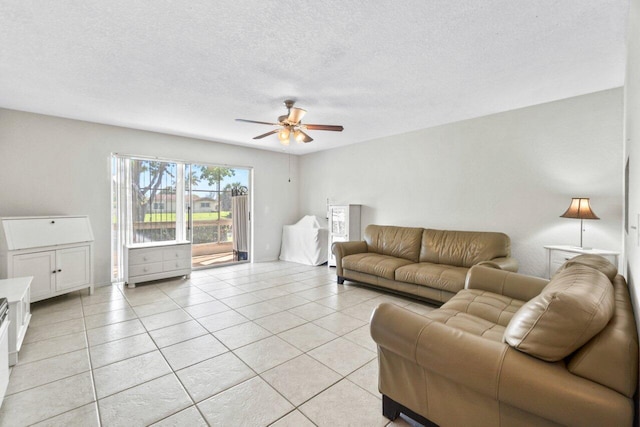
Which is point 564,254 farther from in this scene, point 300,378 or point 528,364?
point 300,378

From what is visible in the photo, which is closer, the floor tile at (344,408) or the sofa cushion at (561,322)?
the sofa cushion at (561,322)

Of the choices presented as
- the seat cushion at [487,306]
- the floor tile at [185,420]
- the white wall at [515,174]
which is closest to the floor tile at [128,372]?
the floor tile at [185,420]

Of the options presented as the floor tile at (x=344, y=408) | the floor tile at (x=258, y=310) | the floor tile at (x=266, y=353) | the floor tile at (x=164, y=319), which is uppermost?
the floor tile at (x=258, y=310)

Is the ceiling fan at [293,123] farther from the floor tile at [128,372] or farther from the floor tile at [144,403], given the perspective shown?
the floor tile at [144,403]

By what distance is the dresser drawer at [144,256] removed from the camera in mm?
4398

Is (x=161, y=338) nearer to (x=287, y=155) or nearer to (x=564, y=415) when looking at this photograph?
(x=564, y=415)

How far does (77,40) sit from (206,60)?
3.06 ft

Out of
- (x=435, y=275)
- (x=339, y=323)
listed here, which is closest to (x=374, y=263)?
(x=435, y=275)

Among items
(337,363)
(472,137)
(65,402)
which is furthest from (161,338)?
(472,137)

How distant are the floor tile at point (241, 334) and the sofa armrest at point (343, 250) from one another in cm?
188

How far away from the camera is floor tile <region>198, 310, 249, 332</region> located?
299 centimetres

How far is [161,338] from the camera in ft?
8.92

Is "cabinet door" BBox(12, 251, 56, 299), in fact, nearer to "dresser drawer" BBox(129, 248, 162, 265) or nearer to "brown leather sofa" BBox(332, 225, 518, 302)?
"dresser drawer" BBox(129, 248, 162, 265)

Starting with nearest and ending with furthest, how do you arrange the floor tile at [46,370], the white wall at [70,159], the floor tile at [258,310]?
the floor tile at [46,370]
the floor tile at [258,310]
the white wall at [70,159]
